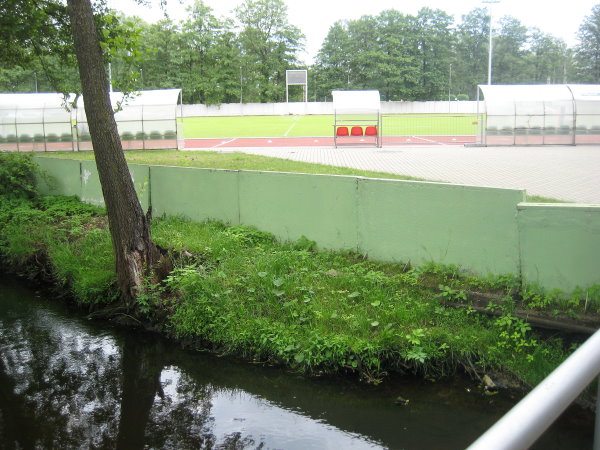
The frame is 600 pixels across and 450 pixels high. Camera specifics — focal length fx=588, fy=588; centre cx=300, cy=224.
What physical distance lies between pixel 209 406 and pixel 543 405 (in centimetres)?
543

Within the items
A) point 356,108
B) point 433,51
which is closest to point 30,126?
point 356,108

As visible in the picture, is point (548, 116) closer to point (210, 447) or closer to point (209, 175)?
point (209, 175)

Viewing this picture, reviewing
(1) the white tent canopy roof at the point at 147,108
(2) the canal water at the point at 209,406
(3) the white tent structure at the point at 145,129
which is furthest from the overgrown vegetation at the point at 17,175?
(1) the white tent canopy roof at the point at 147,108

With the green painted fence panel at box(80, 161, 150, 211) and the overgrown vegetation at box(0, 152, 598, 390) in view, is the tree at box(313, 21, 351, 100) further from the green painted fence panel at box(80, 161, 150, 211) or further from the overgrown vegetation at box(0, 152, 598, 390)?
the overgrown vegetation at box(0, 152, 598, 390)

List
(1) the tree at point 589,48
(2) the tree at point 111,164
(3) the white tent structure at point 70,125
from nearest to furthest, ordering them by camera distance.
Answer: (2) the tree at point 111,164 < (3) the white tent structure at point 70,125 < (1) the tree at point 589,48

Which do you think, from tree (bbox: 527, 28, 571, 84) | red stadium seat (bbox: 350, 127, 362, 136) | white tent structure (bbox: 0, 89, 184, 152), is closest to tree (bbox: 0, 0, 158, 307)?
white tent structure (bbox: 0, 89, 184, 152)

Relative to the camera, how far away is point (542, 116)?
81.3 ft

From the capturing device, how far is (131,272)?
28.6 ft

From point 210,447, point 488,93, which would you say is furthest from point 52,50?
point 488,93

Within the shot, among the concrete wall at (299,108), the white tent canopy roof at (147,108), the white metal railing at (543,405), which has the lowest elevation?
the white metal railing at (543,405)

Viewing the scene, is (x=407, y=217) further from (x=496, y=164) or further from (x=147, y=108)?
(x=147, y=108)

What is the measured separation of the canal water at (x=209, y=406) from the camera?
543cm

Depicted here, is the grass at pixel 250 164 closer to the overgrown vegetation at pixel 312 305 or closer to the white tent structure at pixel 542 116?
the overgrown vegetation at pixel 312 305

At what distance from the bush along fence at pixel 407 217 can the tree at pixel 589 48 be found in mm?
53586
